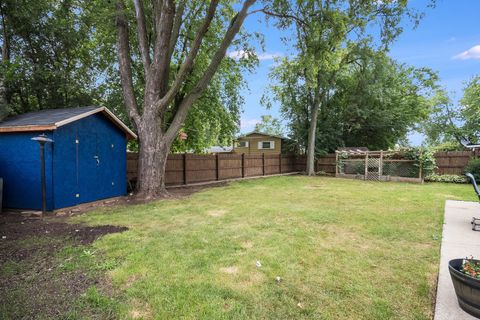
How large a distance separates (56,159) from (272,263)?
5.38 metres

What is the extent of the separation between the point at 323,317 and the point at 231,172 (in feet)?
37.3

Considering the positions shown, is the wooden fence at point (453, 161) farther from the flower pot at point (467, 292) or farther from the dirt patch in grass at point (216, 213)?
the flower pot at point (467, 292)

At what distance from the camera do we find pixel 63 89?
9.39 meters

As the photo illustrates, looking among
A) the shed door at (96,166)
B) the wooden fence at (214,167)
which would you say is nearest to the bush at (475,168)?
the wooden fence at (214,167)

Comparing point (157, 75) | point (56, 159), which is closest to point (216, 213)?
point (56, 159)

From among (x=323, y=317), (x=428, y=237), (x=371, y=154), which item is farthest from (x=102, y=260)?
(x=371, y=154)

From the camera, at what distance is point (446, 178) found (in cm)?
1238

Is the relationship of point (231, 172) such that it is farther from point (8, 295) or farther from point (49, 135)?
point (8, 295)

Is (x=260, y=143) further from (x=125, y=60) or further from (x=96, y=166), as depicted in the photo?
(x=96, y=166)

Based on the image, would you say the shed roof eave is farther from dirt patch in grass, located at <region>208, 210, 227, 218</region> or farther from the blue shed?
dirt patch in grass, located at <region>208, 210, 227, 218</region>

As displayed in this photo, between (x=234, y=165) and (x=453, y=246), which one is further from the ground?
(x=234, y=165)

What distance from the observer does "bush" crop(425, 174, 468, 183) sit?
39.7 feet

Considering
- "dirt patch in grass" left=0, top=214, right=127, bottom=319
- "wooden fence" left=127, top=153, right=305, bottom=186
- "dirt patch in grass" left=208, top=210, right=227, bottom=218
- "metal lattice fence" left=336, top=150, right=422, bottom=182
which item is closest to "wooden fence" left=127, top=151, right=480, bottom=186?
"wooden fence" left=127, top=153, right=305, bottom=186

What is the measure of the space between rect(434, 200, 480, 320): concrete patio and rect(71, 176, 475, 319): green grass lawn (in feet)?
0.31
